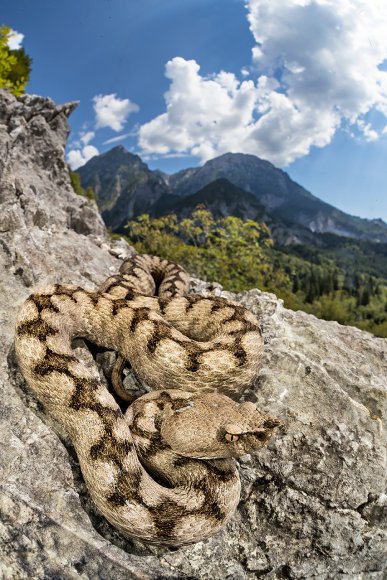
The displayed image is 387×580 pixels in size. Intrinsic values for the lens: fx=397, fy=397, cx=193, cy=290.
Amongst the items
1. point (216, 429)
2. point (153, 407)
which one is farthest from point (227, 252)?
point (216, 429)

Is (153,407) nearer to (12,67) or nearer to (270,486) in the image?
(270,486)

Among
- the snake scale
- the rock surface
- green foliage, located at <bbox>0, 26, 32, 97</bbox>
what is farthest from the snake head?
green foliage, located at <bbox>0, 26, 32, 97</bbox>

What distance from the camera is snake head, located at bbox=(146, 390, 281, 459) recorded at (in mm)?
4152

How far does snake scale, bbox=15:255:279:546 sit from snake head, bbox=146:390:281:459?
1cm

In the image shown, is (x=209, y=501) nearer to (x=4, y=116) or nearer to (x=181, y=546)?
(x=181, y=546)

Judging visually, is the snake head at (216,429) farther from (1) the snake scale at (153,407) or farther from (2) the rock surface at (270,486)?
(2) the rock surface at (270,486)

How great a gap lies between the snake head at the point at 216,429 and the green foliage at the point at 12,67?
28.1 metres

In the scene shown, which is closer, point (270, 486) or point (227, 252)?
point (270, 486)

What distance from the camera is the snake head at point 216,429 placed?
163 inches

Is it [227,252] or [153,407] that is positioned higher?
[227,252]

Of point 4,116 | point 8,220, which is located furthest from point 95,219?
point 8,220

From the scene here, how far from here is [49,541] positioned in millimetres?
4078

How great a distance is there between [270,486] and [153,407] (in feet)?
6.14

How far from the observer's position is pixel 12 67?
39.2 meters
